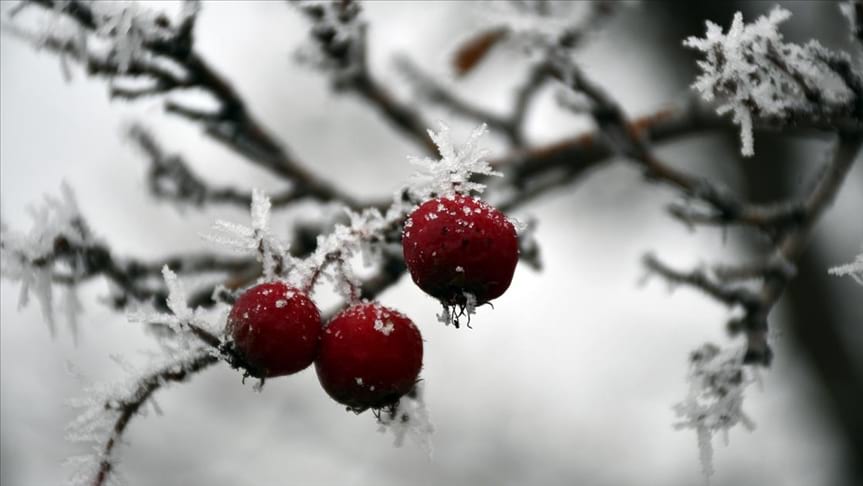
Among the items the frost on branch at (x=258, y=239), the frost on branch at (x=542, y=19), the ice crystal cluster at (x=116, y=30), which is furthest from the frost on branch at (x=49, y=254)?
the frost on branch at (x=542, y=19)

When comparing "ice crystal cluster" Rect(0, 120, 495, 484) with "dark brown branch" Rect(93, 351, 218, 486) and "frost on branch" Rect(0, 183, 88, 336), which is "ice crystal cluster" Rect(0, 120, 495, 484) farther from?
"frost on branch" Rect(0, 183, 88, 336)

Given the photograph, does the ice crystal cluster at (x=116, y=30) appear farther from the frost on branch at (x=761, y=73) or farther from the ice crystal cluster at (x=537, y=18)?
the frost on branch at (x=761, y=73)

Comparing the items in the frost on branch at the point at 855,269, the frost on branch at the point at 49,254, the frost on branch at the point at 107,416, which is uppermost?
the frost on branch at the point at 49,254

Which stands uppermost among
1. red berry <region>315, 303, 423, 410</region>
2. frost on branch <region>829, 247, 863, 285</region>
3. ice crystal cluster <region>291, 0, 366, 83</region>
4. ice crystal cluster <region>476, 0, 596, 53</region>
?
ice crystal cluster <region>476, 0, 596, 53</region>

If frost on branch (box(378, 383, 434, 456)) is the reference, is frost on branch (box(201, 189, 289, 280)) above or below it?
above

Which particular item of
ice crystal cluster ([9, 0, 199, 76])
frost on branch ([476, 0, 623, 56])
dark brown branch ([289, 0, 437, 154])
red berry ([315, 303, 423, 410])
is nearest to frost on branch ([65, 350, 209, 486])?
red berry ([315, 303, 423, 410])

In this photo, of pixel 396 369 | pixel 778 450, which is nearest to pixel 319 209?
pixel 396 369
